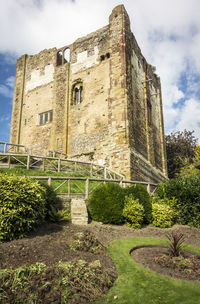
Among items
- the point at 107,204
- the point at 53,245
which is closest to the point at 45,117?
the point at 107,204

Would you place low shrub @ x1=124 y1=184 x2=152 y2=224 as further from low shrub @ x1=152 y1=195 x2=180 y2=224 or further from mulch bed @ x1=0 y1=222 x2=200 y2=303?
mulch bed @ x1=0 y1=222 x2=200 y2=303

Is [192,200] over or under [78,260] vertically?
over

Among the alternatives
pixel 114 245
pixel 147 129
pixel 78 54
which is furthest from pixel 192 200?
pixel 78 54

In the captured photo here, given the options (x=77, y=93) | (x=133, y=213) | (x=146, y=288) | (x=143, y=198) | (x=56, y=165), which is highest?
(x=77, y=93)

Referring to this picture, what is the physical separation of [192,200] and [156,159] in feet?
40.3

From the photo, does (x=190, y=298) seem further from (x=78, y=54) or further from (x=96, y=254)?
(x=78, y=54)

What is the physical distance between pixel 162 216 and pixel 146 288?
5.65 meters

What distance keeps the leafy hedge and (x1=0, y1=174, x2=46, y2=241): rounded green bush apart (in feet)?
21.8

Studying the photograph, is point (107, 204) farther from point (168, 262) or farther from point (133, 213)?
point (168, 262)

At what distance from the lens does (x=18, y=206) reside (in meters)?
6.18

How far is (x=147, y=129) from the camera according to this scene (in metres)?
21.1

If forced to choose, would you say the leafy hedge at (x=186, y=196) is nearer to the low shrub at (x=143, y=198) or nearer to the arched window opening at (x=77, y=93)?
the low shrub at (x=143, y=198)

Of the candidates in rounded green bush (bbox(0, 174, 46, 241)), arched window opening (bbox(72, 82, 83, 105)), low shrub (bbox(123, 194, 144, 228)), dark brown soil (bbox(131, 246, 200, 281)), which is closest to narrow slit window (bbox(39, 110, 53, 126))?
arched window opening (bbox(72, 82, 83, 105))

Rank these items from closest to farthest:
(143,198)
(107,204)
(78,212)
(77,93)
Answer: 1. (78,212)
2. (107,204)
3. (143,198)
4. (77,93)
